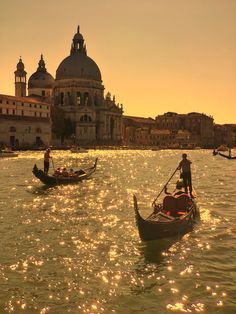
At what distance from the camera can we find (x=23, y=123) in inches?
2869

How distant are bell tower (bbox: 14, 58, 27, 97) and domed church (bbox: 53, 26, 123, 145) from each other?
8.49m

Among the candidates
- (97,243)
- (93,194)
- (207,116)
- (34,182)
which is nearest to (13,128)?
(34,182)

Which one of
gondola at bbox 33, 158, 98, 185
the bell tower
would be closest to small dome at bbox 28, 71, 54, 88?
the bell tower

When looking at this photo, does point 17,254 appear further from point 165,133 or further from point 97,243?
point 165,133

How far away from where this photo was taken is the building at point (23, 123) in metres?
70.3

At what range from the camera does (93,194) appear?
2011cm

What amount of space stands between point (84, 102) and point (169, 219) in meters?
97.7

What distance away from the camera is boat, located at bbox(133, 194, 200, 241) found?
32.4 ft

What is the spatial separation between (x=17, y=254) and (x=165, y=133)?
122707 millimetres

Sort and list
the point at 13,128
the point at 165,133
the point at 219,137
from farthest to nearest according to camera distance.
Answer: the point at 219,137, the point at 165,133, the point at 13,128

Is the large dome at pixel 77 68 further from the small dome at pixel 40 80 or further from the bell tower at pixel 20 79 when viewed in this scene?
the bell tower at pixel 20 79

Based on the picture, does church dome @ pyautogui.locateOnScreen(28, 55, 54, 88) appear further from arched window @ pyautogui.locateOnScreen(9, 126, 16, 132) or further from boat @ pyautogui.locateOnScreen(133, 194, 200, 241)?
boat @ pyautogui.locateOnScreen(133, 194, 200, 241)

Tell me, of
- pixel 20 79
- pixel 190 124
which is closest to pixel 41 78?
pixel 20 79

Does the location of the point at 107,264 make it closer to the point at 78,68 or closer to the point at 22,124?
the point at 22,124
